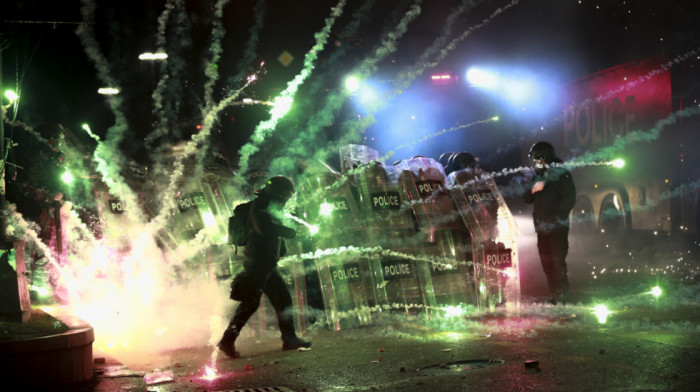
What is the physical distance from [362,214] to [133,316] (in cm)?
354

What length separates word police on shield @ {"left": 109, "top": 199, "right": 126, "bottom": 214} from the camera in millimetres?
10883

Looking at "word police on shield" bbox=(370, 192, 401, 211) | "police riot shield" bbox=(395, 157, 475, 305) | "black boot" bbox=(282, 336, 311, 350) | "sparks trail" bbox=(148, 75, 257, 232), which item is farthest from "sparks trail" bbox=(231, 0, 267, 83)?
"black boot" bbox=(282, 336, 311, 350)

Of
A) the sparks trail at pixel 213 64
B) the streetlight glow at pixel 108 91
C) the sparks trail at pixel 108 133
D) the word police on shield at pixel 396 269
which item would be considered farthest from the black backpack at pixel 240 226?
the streetlight glow at pixel 108 91

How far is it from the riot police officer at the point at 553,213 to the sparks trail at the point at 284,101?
235 inches

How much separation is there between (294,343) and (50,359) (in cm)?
321

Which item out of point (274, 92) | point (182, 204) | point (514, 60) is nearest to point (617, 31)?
point (514, 60)

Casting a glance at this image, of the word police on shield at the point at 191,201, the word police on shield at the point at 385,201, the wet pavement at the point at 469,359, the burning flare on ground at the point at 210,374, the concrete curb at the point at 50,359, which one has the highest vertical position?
the word police on shield at the point at 191,201

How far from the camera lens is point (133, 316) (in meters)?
9.56

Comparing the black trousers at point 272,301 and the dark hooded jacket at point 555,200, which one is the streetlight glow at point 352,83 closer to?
the dark hooded jacket at point 555,200

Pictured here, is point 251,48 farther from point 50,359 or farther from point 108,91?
point 50,359

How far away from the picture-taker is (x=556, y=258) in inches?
382

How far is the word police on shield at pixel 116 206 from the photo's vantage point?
10.9 m

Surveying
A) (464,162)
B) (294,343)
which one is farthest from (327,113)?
(294,343)

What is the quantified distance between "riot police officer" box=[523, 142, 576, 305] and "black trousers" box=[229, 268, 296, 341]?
12.8 feet
